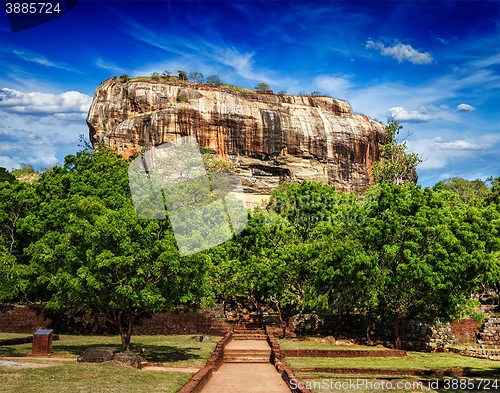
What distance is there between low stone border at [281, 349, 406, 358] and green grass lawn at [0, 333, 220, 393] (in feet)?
9.04

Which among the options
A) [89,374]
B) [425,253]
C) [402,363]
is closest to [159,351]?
[89,374]

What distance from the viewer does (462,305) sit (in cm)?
1853

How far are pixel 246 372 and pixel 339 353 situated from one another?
3.86 meters

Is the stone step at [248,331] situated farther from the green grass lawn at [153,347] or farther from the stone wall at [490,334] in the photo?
the stone wall at [490,334]

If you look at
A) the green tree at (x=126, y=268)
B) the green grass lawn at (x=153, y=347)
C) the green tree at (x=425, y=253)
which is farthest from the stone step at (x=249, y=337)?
the green tree at (x=126, y=268)

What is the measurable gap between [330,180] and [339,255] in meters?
40.0

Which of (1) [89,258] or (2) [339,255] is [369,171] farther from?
(1) [89,258]

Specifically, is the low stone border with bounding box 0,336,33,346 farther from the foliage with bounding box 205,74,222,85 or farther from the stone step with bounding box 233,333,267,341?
the foliage with bounding box 205,74,222,85

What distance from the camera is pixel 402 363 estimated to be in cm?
1561

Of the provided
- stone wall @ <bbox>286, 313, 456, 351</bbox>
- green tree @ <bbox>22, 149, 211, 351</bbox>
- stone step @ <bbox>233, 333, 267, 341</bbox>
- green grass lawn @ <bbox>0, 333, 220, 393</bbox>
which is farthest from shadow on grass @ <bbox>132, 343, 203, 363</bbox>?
stone wall @ <bbox>286, 313, 456, 351</bbox>

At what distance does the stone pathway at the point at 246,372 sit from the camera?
1186 centimetres

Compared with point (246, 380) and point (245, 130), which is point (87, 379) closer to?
point (246, 380)

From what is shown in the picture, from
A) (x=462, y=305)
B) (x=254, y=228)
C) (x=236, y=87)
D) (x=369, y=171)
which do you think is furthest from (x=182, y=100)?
(x=462, y=305)

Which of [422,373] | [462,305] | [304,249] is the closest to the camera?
[422,373]
